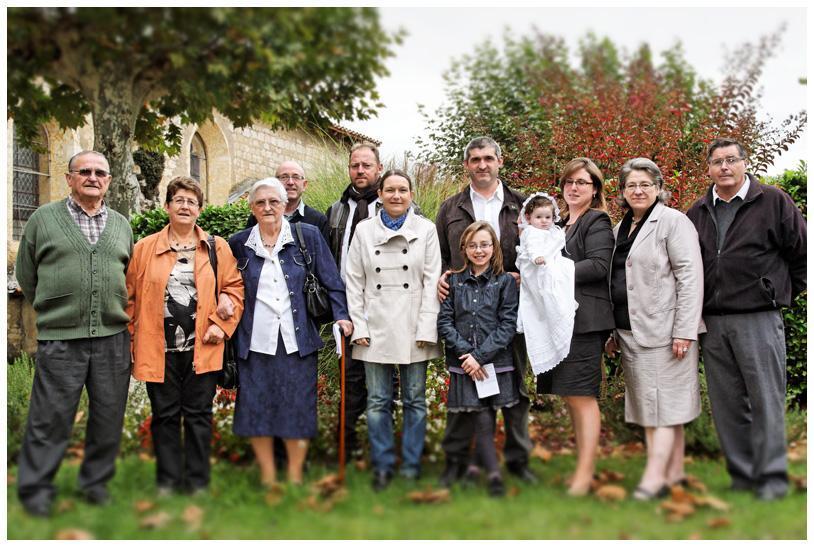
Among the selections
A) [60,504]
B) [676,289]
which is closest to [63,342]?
[60,504]

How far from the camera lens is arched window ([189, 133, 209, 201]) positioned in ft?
43.5

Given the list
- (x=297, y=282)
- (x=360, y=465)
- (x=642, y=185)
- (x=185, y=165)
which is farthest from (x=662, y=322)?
(x=185, y=165)

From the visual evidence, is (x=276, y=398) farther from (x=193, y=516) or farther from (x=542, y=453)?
(x=542, y=453)

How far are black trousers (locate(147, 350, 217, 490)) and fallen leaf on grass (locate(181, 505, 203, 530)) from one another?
397 millimetres

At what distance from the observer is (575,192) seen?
4.57m

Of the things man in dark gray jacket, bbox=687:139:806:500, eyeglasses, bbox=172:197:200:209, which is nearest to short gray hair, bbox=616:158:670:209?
man in dark gray jacket, bbox=687:139:806:500

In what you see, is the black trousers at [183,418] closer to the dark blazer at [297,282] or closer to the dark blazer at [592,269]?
the dark blazer at [297,282]

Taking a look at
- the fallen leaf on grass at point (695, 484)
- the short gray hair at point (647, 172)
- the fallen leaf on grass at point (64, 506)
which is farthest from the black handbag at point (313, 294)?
the fallen leaf on grass at point (695, 484)

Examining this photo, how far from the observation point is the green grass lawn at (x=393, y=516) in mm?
3529

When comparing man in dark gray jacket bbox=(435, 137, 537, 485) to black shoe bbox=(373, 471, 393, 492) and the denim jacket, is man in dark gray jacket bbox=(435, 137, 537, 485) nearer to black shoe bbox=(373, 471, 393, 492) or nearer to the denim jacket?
the denim jacket

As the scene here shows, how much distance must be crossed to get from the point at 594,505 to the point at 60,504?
288cm

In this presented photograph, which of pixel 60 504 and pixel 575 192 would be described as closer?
pixel 60 504

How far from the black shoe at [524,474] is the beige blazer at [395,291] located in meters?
0.84

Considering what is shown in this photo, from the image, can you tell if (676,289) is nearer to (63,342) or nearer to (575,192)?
(575,192)
